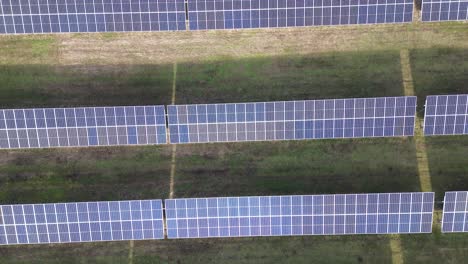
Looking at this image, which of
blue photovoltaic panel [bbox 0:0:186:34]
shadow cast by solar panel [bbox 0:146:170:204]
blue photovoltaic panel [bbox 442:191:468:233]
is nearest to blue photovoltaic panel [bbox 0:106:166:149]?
shadow cast by solar panel [bbox 0:146:170:204]

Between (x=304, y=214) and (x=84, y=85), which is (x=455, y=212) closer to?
(x=304, y=214)

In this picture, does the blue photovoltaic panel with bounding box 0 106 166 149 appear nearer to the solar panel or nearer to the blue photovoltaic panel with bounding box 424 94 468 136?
the solar panel

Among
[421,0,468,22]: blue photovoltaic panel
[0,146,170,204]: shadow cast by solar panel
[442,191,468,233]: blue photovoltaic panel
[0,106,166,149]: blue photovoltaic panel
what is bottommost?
[442,191,468,233]: blue photovoltaic panel

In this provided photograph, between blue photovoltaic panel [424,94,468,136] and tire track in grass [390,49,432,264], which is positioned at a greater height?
blue photovoltaic panel [424,94,468,136]

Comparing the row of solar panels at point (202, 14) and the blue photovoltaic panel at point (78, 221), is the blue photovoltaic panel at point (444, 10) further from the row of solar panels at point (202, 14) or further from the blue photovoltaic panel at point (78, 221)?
the blue photovoltaic panel at point (78, 221)

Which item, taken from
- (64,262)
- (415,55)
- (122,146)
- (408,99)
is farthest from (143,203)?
(415,55)

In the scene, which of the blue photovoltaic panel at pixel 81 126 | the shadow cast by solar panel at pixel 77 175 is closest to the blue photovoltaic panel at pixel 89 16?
the blue photovoltaic panel at pixel 81 126

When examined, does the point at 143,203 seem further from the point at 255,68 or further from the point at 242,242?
the point at 255,68
